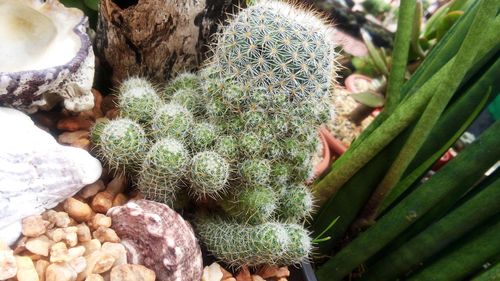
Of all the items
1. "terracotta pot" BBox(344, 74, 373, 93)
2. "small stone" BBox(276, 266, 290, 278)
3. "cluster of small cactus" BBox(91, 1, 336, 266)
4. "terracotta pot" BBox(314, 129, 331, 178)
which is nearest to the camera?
"cluster of small cactus" BBox(91, 1, 336, 266)

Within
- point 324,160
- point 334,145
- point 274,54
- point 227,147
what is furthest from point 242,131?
point 334,145

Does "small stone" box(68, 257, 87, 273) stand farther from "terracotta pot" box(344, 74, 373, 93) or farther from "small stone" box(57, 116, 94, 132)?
"terracotta pot" box(344, 74, 373, 93)

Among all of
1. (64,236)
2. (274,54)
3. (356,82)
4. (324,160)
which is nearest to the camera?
(64,236)

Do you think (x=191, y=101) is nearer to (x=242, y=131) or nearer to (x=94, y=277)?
(x=242, y=131)

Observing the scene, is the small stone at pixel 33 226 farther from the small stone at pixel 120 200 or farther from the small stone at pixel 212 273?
the small stone at pixel 212 273

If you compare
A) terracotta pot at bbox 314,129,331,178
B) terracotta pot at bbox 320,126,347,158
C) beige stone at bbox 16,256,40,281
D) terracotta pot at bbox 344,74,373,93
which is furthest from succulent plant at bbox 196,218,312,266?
terracotta pot at bbox 344,74,373,93

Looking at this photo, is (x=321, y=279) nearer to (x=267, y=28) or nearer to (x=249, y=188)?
(x=249, y=188)
